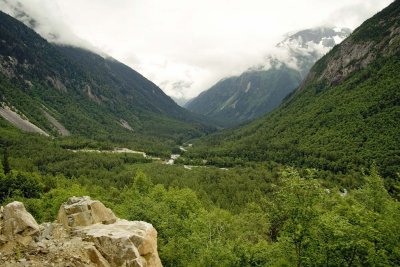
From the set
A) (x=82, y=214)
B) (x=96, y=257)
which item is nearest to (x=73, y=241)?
(x=96, y=257)

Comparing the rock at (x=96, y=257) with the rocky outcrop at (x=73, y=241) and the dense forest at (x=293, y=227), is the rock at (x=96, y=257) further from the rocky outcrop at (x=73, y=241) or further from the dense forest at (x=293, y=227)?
the dense forest at (x=293, y=227)

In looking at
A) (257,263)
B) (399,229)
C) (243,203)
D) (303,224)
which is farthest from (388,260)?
(243,203)

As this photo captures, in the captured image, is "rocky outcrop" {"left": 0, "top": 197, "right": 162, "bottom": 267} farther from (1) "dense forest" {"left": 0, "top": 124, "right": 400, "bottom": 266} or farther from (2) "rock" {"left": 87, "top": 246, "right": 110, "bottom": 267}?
(1) "dense forest" {"left": 0, "top": 124, "right": 400, "bottom": 266}

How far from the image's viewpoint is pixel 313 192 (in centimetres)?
3594

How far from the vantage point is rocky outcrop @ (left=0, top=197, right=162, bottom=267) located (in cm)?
2852

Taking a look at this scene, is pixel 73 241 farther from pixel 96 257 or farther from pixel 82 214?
pixel 82 214

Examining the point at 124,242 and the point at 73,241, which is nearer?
the point at 73,241

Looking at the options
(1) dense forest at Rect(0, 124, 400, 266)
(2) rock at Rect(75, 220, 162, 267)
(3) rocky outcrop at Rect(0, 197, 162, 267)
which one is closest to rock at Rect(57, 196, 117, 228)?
(3) rocky outcrop at Rect(0, 197, 162, 267)

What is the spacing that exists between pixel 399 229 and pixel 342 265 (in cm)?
676

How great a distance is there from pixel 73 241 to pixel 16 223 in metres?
5.11

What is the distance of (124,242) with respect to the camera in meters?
32.4

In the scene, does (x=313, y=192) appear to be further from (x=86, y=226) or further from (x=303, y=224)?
(x=86, y=226)

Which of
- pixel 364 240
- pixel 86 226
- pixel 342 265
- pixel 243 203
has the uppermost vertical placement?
pixel 86 226

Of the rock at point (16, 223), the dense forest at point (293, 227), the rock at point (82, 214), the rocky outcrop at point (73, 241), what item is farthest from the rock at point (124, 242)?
the dense forest at point (293, 227)
